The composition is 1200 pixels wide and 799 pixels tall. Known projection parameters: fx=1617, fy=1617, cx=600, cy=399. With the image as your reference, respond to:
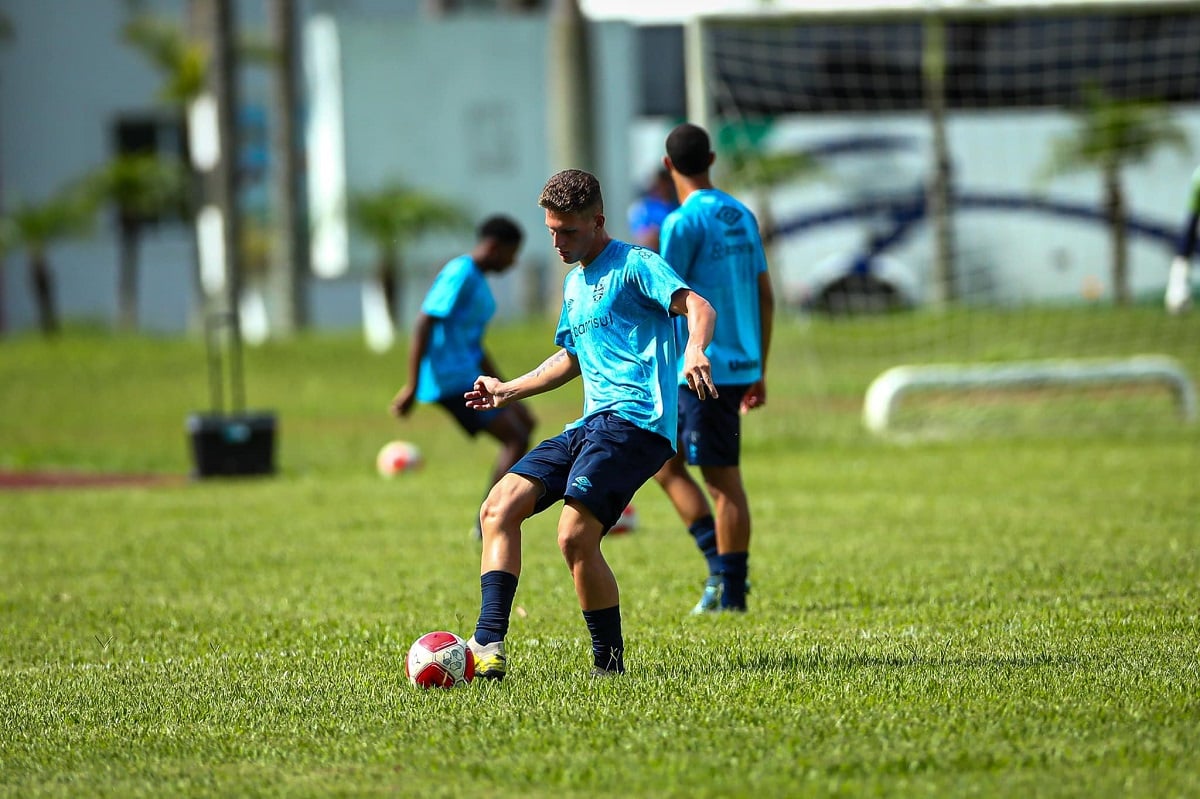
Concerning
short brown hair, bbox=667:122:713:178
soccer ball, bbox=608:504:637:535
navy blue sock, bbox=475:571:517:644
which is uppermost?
short brown hair, bbox=667:122:713:178

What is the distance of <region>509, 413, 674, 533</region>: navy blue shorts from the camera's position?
587 cm

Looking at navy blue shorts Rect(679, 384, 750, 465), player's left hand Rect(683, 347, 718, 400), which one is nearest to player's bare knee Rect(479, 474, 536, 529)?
player's left hand Rect(683, 347, 718, 400)

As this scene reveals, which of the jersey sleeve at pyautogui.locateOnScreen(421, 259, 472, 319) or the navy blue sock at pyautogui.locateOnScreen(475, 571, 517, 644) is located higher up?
the jersey sleeve at pyautogui.locateOnScreen(421, 259, 472, 319)

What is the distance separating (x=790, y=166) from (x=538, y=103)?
8.29 meters

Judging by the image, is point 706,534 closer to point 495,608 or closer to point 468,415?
point 495,608

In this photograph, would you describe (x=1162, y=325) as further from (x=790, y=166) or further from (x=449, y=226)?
(x=449, y=226)

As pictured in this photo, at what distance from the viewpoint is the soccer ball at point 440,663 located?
19.3ft

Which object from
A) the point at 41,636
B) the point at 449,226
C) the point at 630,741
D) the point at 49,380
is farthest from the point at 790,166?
the point at 630,741

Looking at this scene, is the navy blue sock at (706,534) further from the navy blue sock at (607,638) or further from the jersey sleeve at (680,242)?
the navy blue sock at (607,638)

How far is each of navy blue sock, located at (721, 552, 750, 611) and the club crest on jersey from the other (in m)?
1.61

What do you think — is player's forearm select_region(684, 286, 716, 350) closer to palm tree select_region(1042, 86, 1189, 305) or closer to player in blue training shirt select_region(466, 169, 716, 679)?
player in blue training shirt select_region(466, 169, 716, 679)

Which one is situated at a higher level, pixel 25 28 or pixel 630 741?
pixel 25 28

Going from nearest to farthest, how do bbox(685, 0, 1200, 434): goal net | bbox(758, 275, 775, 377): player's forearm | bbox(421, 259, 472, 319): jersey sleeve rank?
bbox(758, 275, 775, 377): player's forearm, bbox(421, 259, 472, 319): jersey sleeve, bbox(685, 0, 1200, 434): goal net

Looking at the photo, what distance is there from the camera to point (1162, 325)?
19.5 meters
